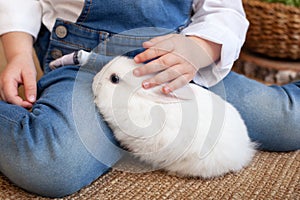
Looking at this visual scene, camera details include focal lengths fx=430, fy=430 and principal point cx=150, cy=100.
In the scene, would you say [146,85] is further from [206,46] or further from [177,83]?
[206,46]

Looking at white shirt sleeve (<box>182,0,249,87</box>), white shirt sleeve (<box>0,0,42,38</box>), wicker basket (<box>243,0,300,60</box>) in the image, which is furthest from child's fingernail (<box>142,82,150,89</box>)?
wicker basket (<box>243,0,300,60</box>)

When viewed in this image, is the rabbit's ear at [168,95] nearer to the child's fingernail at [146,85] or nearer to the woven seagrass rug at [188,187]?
the child's fingernail at [146,85]

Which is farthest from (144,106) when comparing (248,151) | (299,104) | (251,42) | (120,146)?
(251,42)

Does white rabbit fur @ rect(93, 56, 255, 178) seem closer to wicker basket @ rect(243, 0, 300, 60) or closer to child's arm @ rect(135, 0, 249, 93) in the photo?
child's arm @ rect(135, 0, 249, 93)

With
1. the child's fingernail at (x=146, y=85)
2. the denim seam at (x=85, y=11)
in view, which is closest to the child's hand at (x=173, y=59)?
the child's fingernail at (x=146, y=85)

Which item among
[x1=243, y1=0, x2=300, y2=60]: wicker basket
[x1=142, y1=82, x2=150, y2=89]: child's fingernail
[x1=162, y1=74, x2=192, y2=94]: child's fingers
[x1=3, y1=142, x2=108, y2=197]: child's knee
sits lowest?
[x1=243, y1=0, x2=300, y2=60]: wicker basket

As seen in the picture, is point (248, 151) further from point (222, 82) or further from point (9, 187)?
point (9, 187)

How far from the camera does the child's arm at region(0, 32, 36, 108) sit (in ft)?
2.25

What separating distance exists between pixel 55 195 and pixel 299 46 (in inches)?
36.1

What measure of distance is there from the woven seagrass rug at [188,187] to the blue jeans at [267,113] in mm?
76

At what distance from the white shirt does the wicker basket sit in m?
0.47

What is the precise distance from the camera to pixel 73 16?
751 mm

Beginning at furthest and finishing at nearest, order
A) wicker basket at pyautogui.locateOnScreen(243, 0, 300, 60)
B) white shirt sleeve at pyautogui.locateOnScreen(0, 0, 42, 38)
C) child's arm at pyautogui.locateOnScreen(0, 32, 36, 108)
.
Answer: wicker basket at pyautogui.locateOnScreen(243, 0, 300, 60)
white shirt sleeve at pyautogui.locateOnScreen(0, 0, 42, 38)
child's arm at pyautogui.locateOnScreen(0, 32, 36, 108)

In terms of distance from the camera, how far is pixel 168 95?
0.63m
